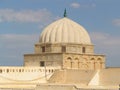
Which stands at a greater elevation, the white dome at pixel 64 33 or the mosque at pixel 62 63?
the white dome at pixel 64 33

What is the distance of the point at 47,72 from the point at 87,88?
24.7ft

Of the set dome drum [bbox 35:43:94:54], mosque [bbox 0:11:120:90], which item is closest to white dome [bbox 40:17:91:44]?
mosque [bbox 0:11:120:90]

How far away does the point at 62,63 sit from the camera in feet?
113

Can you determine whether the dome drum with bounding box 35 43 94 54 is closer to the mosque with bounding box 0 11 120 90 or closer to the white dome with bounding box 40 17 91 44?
the mosque with bounding box 0 11 120 90

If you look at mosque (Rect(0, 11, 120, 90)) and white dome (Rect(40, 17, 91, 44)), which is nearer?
mosque (Rect(0, 11, 120, 90))

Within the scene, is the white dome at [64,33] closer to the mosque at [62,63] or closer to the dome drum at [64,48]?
the mosque at [62,63]

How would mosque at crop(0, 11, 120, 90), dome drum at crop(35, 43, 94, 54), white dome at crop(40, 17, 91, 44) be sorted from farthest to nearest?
white dome at crop(40, 17, 91, 44) → dome drum at crop(35, 43, 94, 54) → mosque at crop(0, 11, 120, 90)

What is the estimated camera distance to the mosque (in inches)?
1259

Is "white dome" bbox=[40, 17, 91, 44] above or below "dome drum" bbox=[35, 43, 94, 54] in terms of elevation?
above

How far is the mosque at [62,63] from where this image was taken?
32.0 m

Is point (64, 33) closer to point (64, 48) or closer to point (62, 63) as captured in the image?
point (64, 48)

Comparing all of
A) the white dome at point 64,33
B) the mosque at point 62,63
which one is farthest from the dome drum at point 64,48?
the white dome at point 64,33

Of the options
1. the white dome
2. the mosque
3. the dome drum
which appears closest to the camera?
the mosque

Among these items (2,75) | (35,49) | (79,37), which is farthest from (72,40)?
(2,75)
